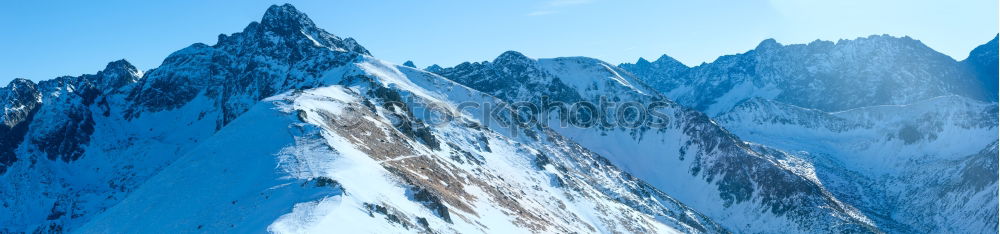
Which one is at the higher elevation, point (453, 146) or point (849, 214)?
point (453, 146)

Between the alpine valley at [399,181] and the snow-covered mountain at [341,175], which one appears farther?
the alpine valley at [399,181]

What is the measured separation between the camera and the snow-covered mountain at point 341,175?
57875 mm

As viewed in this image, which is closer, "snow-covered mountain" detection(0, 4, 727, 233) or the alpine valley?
"snow-covered mountain" detection(0, 4, 727, 233)

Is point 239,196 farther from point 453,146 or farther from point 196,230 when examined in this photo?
point 453,146

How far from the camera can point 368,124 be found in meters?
103

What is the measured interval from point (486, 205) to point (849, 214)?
376 feet

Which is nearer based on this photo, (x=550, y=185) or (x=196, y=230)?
(x=196, y=230)

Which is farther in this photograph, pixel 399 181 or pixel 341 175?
pixel 399 181

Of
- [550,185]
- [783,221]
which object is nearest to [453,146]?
[550,185]

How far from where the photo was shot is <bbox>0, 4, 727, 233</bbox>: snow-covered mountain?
5788 cm

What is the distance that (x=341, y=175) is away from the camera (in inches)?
2544

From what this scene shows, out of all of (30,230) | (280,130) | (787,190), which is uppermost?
(280,130)

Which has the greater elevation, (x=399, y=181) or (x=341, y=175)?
(x=341, y=175)

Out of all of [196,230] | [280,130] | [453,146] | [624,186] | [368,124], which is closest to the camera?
[196,230]
